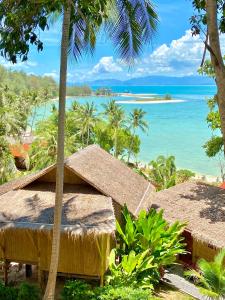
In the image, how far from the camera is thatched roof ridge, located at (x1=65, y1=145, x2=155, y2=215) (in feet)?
39.9

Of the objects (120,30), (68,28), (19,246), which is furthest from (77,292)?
(120,30)

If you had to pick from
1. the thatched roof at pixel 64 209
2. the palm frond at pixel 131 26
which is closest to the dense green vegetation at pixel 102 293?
the thatched roof at pixel 64 209

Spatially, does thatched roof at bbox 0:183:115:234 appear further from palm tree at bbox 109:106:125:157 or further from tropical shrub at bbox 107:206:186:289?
palm tree at bbox 109:106:125:157

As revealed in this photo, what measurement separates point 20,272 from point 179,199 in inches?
237

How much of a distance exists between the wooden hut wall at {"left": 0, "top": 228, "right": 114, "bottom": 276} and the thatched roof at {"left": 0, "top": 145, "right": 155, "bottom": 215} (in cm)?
229

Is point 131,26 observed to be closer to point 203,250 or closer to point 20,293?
point 20,293

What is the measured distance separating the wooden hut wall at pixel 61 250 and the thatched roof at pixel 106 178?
2291mm

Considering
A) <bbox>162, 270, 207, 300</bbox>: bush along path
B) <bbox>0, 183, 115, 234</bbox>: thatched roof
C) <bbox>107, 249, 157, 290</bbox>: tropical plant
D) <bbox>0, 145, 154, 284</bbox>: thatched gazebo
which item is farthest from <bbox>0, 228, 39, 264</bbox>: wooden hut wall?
<bbox>162, 270, 207, 300</bbox>: bush along path

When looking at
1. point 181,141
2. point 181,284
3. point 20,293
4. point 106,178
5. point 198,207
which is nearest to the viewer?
point 20,293

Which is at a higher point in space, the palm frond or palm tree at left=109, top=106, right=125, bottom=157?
the palm frond

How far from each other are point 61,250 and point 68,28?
16.8 ft

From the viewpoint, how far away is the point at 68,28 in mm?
7867

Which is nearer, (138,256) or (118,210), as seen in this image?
(138,256)

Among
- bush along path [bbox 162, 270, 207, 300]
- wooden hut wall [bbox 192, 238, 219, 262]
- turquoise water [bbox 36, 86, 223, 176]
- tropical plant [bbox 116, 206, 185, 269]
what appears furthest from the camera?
turquoise water [bbox 36, 86, 223, 176]
